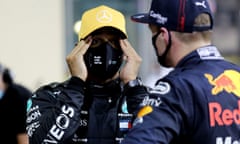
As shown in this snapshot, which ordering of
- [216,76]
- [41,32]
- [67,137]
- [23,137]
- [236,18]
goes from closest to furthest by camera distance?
[216,76], [67,137], [23,137], [41,32], [236,18]

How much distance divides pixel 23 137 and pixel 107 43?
2.46 m

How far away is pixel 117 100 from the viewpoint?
488 cm

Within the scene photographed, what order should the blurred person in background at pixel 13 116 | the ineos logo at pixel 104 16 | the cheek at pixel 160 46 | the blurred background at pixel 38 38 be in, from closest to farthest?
1. the cheek at pixel 160 46
2. the ineos logo at pixel 104 16
3. the blurred person in background at pixel 13 116
4. the blurred background at pixel 38 38

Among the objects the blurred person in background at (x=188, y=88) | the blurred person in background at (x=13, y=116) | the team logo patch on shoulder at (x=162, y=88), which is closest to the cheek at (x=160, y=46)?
the blurred person in background at (x=188, y=88)

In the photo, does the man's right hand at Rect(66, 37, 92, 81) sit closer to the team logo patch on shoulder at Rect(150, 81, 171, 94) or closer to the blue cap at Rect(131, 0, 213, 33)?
the blue cap at Rect(131, 0, 213, 33)

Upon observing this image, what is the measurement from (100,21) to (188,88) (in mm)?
1084

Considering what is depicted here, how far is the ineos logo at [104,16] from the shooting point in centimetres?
498

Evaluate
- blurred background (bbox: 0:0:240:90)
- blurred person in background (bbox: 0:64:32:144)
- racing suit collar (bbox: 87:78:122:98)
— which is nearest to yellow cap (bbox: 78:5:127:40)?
racing suit collar (bbox: 87:78:122:98)

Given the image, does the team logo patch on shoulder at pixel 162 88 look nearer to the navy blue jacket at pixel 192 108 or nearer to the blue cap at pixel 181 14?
the navy blue jacket at pixel 192 108

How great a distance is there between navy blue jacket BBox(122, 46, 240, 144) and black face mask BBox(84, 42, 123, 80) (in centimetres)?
82

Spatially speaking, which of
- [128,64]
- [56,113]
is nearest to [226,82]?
[128,64]

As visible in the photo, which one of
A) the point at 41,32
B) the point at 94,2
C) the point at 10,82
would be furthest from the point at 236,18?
the point at 10,82

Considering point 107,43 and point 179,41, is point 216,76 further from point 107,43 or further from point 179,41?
point 107,43

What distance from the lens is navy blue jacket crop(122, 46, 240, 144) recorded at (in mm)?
3943
